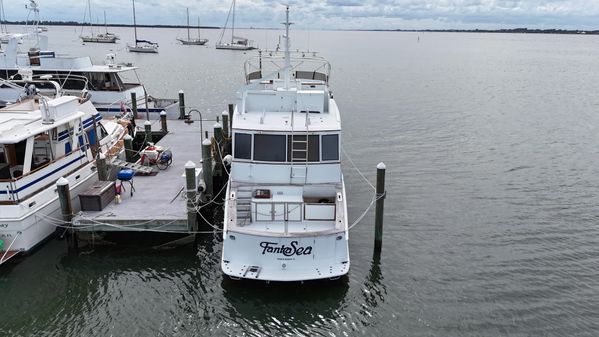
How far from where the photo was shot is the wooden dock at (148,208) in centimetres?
1242

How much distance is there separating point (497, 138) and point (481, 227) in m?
12.2

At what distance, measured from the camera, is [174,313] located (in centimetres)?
1070

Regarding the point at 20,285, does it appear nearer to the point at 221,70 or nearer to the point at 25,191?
the point at 25,191

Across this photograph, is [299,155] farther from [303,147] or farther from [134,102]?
[134,102]

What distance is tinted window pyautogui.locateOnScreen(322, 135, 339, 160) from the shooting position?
12531 millimetres

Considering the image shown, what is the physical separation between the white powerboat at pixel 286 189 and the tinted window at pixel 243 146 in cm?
3

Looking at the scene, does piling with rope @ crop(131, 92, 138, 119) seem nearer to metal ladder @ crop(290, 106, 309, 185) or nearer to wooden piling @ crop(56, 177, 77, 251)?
wooden piling @ crop(56, 177, 77, 251)

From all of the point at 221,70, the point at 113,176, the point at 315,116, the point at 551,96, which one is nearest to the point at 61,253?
the point at 113,176

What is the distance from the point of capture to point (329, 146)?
12.6 m

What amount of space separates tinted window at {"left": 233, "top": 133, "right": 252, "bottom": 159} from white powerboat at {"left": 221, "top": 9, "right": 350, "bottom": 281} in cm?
3

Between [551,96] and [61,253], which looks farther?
[551,96]

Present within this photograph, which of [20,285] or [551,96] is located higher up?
[551,96]

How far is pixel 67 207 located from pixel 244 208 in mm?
4834

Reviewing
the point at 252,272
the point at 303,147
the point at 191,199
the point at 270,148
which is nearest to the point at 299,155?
the point at 303,147
